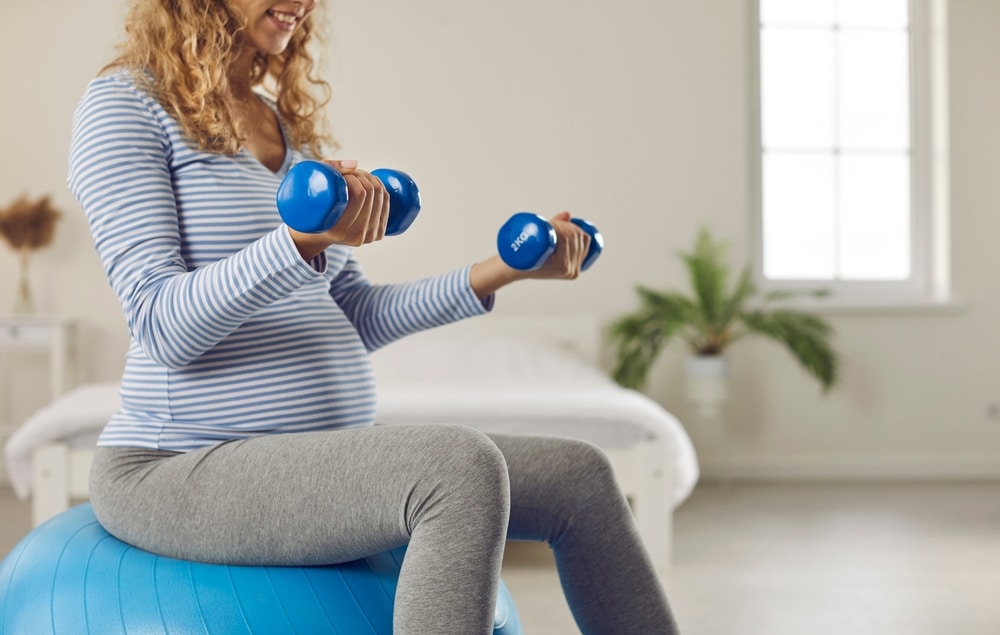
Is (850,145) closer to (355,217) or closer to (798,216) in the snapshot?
(798,216)

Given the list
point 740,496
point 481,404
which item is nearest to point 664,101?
point 740,496

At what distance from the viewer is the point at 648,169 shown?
4.27 metres

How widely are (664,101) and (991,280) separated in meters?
1.55

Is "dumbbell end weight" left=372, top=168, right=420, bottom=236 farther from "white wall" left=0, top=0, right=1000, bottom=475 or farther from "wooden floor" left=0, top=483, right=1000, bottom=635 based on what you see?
"white wall" left=0, top=0, right=1000, bottom=475

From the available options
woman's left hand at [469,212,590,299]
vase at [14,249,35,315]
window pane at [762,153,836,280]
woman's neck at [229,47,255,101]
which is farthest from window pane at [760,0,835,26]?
woman's neck at [229,47,255,101]

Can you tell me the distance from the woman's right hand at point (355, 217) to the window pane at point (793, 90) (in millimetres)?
3633

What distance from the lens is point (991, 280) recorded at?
4293 mm

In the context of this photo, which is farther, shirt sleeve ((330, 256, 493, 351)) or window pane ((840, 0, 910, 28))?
window pane ((840, 0, 910, 28))

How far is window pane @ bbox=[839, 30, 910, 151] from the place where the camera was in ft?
14.4

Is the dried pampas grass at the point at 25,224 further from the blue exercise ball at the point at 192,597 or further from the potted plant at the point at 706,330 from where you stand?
the blue exercise ball at the point at 192,597

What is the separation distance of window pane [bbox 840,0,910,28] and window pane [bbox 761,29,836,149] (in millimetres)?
124

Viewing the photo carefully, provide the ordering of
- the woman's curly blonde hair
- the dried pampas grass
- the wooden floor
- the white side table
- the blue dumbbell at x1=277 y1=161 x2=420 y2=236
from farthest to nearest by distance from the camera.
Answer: the dried pampas grass → the white side table → the wooden floor → the woman's curly blonde hair → the blue dumbbell at x1=277 y1=161 x2=420 y2=236

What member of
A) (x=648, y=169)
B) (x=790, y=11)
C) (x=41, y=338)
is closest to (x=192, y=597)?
(x=41, y=338)

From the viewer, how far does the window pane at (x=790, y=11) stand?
14.3ft
